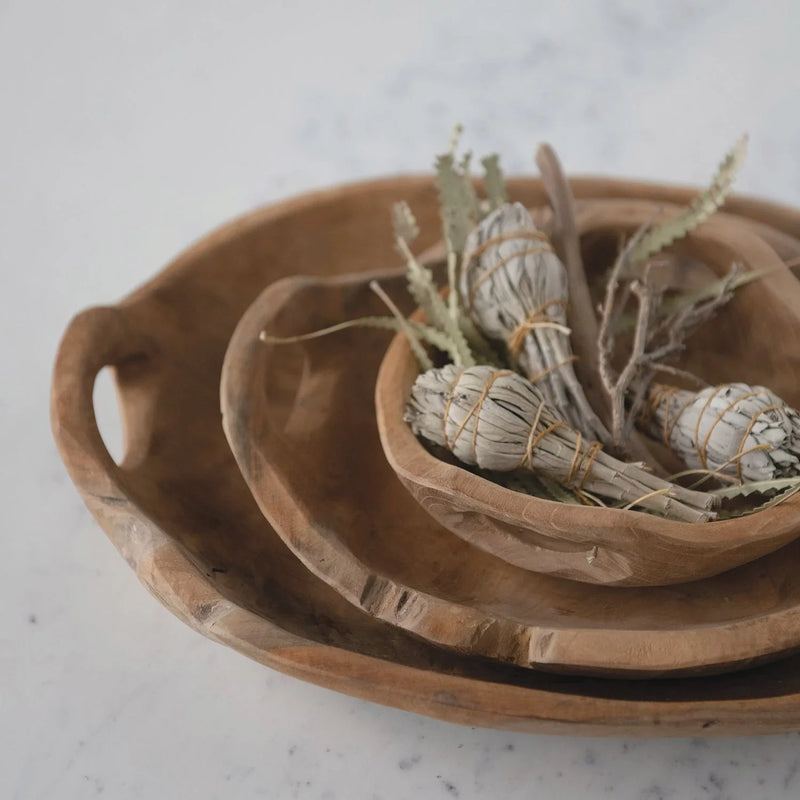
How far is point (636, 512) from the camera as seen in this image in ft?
2.35

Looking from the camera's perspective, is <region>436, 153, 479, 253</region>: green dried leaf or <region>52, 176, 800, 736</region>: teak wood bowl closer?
<region>52, 176, 800, 736</region>: teak wood bowl

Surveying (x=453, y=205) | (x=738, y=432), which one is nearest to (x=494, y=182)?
(x=453, y=205)

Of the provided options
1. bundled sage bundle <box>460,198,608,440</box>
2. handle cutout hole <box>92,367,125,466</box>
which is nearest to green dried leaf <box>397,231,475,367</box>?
bundled sage bundle <box>460,198,608,440</box>

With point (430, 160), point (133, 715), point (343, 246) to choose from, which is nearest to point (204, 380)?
point (343, 246)

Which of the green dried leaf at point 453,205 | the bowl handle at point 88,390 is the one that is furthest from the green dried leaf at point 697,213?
the bowl handle at point 88,390

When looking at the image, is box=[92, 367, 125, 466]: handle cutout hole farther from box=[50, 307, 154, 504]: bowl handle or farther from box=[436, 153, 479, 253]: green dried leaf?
box=[436, 153, 479, 253]: green dried leaf

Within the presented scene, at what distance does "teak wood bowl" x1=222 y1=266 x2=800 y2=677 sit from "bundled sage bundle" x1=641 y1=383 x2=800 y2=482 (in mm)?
72

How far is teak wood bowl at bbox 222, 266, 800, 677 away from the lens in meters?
0.69

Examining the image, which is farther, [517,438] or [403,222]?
[403,222]

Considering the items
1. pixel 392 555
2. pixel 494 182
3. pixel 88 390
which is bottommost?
pixel 392 555

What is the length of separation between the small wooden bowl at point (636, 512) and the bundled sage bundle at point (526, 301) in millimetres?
78

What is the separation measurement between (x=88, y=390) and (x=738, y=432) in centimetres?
50

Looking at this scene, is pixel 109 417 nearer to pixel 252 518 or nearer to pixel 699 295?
pixel 252 518

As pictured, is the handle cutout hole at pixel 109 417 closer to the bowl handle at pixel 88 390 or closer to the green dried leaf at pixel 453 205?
the bowl handle at pixel 88 390
